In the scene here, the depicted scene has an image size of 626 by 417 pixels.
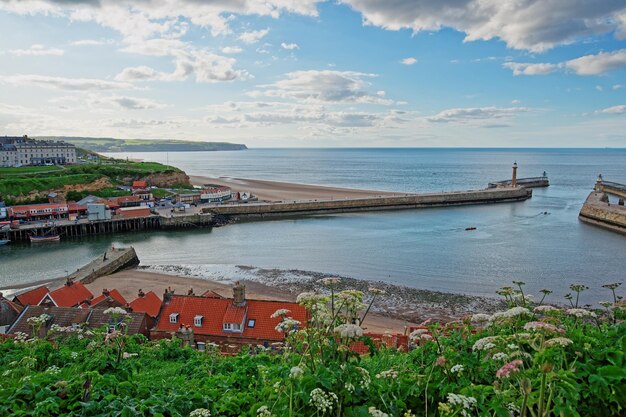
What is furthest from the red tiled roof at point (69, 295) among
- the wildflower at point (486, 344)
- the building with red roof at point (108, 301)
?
the wildflower at point (486, 344)

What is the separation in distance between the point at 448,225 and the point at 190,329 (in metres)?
47.7

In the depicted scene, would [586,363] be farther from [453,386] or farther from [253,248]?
[253,248]

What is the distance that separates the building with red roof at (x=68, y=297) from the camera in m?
23.8

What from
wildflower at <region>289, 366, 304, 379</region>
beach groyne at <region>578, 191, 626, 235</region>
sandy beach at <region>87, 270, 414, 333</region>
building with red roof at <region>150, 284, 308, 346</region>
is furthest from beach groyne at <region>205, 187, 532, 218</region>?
wildflower at <region>289, 366, 304, 379</region>

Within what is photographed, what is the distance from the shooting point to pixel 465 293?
31.7m

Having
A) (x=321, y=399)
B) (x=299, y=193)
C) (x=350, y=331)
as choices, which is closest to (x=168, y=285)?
(x=350, y=331)

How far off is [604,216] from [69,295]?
64976mm

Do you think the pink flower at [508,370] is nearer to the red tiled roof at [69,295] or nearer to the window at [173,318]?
the window at [173,318]

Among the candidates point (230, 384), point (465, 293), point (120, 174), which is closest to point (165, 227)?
point (120, 174)

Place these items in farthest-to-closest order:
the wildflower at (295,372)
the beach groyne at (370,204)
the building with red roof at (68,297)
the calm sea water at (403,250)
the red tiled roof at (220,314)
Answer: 1. the beach groyne at (370,204)
2. the calm sea water at (403,250)
3. the building with red roof at (68,297)
4. the red tiled roof at (220,314)
5. the wildflower at (295,372)

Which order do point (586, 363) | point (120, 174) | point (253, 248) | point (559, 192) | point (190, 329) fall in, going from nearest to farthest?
1. point (586, 363)
2. point (190, 329)
3. point (253, 248)
4. point (120, 174)
5. point (559, 192)

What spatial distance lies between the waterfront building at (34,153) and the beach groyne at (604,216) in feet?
393

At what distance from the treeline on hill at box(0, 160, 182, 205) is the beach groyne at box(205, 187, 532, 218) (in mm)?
24838

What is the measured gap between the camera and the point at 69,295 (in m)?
24.9
